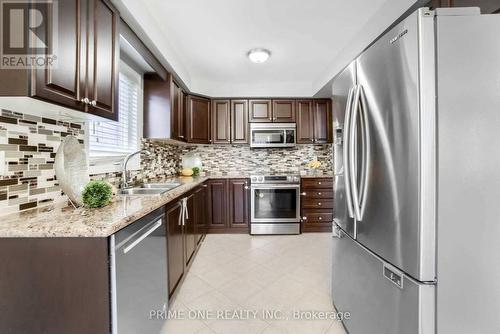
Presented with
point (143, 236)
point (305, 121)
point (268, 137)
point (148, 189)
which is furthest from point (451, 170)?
point (305, 121)

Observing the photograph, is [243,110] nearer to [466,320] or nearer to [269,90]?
[269,90]

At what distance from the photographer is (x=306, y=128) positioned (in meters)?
3.72

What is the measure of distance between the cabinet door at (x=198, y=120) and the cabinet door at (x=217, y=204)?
0.73 m

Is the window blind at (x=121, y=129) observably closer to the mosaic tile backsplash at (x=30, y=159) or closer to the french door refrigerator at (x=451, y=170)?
the mosaic tile backsplash at (x=30, y=159)

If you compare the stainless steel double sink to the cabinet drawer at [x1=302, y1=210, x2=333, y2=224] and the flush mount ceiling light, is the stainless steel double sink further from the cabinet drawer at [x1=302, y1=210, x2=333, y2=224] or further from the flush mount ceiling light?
the cabinet drawer at [x1=302, y1=210, x2=333, y2=224]

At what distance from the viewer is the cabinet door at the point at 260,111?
144 inches

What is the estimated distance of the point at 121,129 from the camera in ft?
7.20

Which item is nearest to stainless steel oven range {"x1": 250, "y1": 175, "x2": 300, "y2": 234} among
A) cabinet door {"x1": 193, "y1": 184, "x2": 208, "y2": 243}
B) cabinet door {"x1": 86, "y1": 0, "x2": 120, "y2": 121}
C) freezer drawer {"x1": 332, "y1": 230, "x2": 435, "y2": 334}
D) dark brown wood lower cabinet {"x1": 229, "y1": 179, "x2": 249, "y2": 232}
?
dark brown wood lower cabinet {"x1": 229, "y1": 179, "x2": 249, "y2": 232}

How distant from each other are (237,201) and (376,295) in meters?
2.43

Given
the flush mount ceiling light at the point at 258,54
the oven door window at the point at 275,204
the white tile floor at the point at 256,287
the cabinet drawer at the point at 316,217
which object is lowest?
the white tile floor at the point at 256,287

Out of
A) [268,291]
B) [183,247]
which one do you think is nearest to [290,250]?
[268,291]

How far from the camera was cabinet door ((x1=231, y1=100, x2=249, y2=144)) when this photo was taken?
3.66 m

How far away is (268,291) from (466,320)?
137 cm

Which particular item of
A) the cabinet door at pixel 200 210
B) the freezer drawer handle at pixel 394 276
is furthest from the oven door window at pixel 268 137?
the freezer drawer handle at pixel 394 276
